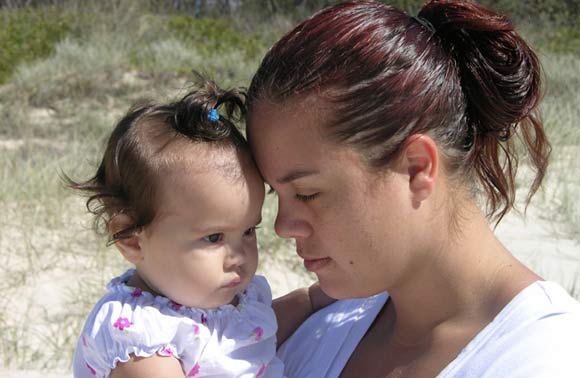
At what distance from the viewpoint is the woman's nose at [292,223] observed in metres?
1.75

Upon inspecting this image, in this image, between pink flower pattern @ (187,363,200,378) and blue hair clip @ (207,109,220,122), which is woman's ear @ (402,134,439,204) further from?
pink flower pattern @ (187,363,200,378)

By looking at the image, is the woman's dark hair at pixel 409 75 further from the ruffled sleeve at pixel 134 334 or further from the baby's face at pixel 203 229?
the ruffled sleeve at pixel 134 334

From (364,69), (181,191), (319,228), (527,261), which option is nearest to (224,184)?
(181,191)

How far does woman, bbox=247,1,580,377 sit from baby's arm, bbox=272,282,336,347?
32 centimetres

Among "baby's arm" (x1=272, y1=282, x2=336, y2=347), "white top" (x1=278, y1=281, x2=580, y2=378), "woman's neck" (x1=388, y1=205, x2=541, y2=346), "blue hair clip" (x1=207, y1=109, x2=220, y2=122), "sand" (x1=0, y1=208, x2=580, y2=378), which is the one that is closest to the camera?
"white top" (x1=278, y1=281, x2=580, y2=378)

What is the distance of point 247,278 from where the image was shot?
1.91 metres

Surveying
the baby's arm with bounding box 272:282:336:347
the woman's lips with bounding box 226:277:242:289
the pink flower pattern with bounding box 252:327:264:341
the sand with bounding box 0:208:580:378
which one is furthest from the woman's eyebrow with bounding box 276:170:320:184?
the sand with bounding box 0:208:580:378

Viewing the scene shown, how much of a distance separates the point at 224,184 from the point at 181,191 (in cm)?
9

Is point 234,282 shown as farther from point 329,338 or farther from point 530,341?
point 530,341

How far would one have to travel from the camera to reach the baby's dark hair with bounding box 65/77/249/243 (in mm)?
1807

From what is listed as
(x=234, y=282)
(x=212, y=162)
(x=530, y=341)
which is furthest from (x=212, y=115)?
(x=530, y=341)

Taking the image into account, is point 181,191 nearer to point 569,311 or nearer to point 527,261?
point 569,311

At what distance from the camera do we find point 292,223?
69.1 inches

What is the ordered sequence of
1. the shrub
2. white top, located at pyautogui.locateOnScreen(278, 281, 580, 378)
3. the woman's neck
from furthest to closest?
the shrub < the woman's neck < white top, located at pyautogui.locateOnScreen(278, 281, 580, 378)
